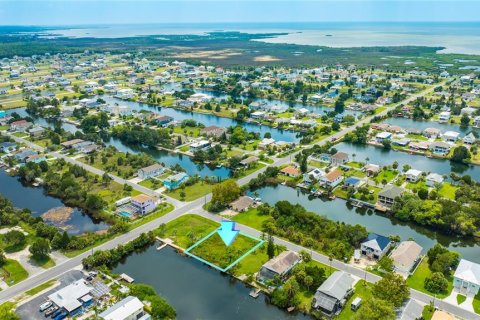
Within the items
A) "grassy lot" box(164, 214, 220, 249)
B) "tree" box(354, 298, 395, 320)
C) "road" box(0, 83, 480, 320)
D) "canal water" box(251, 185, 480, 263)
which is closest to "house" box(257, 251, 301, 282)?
"road" box(0, 83, 480, 320)

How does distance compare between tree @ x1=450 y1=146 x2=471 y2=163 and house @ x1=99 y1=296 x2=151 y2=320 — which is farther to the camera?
tree @ x1=450 y1=146 x2=471 y2=163

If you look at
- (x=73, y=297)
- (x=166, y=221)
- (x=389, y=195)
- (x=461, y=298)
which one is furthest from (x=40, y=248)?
(x=389, y=195)

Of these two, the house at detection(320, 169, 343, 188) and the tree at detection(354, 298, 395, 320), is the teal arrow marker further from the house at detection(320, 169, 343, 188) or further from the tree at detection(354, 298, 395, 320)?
the house at detection(320, 169, 343, 188)

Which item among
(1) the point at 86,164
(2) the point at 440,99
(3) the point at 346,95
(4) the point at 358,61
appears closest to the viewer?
(1) the point at 86,164

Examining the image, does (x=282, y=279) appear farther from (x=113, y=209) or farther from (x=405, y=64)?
(x=405, y=64)

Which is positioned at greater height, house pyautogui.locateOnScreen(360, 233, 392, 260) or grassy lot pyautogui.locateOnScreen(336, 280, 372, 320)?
house pyautogui.locateOnScreen(360, 233, 392, 260)

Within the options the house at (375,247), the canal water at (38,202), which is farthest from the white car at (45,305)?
the house at (375,247)

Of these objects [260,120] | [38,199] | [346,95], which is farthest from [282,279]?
[346,95]

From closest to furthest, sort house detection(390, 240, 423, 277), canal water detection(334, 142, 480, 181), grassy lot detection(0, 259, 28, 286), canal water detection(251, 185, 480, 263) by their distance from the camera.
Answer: grassy lot detection(0, 259, 28, 286)
house detection(390, 240, 423, 277)
canal water detection(251, 185, 480, 263)
canal water detection(334, 142, 480, 181)
